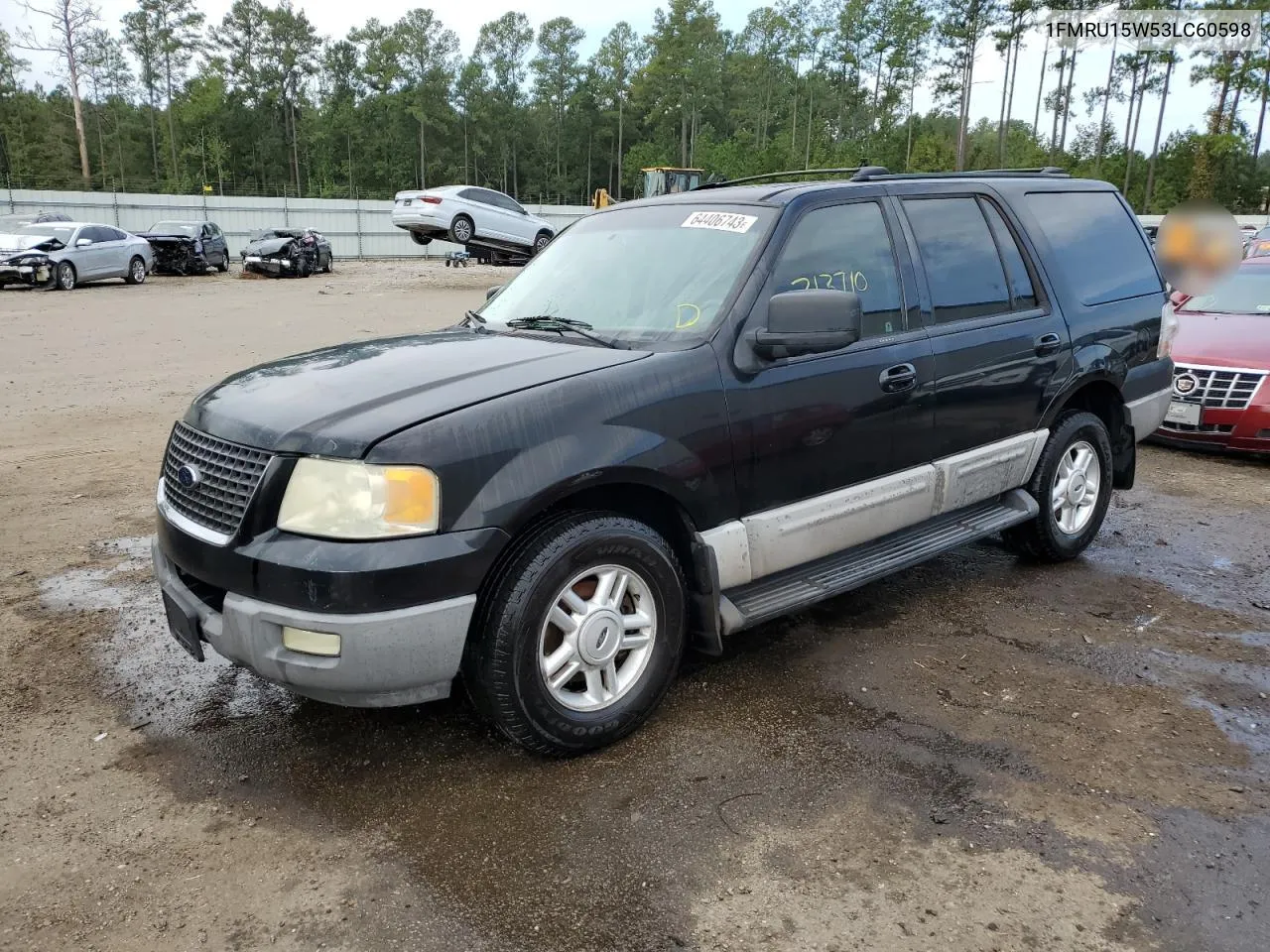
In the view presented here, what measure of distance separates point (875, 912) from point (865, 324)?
2.30m

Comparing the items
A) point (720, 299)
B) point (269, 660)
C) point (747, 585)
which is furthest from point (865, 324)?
point (269, 660)

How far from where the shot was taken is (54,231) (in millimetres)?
22234

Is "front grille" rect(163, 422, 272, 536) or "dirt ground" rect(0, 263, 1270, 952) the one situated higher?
"front grille" rect(163, 422, 272, 536)

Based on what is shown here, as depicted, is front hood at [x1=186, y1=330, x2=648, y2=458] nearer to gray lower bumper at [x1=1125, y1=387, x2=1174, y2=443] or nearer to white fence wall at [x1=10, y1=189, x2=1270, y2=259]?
gray lower bumper at [x1=1125, y1=387, x2=1174, y2=443]

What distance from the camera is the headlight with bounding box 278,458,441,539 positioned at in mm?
2787

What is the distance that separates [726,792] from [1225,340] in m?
6.84

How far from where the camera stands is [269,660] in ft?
9.32

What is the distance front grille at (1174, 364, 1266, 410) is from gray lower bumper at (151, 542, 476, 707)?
6930 millimetres

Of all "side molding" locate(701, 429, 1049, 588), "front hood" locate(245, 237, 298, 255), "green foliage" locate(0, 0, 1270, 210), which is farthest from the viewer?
"green foliage" locate(0, 0, 1270, 210)

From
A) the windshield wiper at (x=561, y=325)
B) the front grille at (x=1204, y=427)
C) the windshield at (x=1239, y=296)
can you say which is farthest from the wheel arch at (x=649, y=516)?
the windshield at (x=1239, y=296)

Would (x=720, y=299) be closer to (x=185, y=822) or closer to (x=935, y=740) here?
(x=935, y=740)

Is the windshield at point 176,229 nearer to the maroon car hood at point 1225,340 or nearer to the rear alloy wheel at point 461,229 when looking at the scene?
the rear alloy wheel at point 461,229

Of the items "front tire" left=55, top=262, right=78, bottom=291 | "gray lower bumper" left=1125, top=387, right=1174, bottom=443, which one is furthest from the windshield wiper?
"front tire" left=55, top=262, right=78, bottom=291

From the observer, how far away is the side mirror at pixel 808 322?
3.33m
